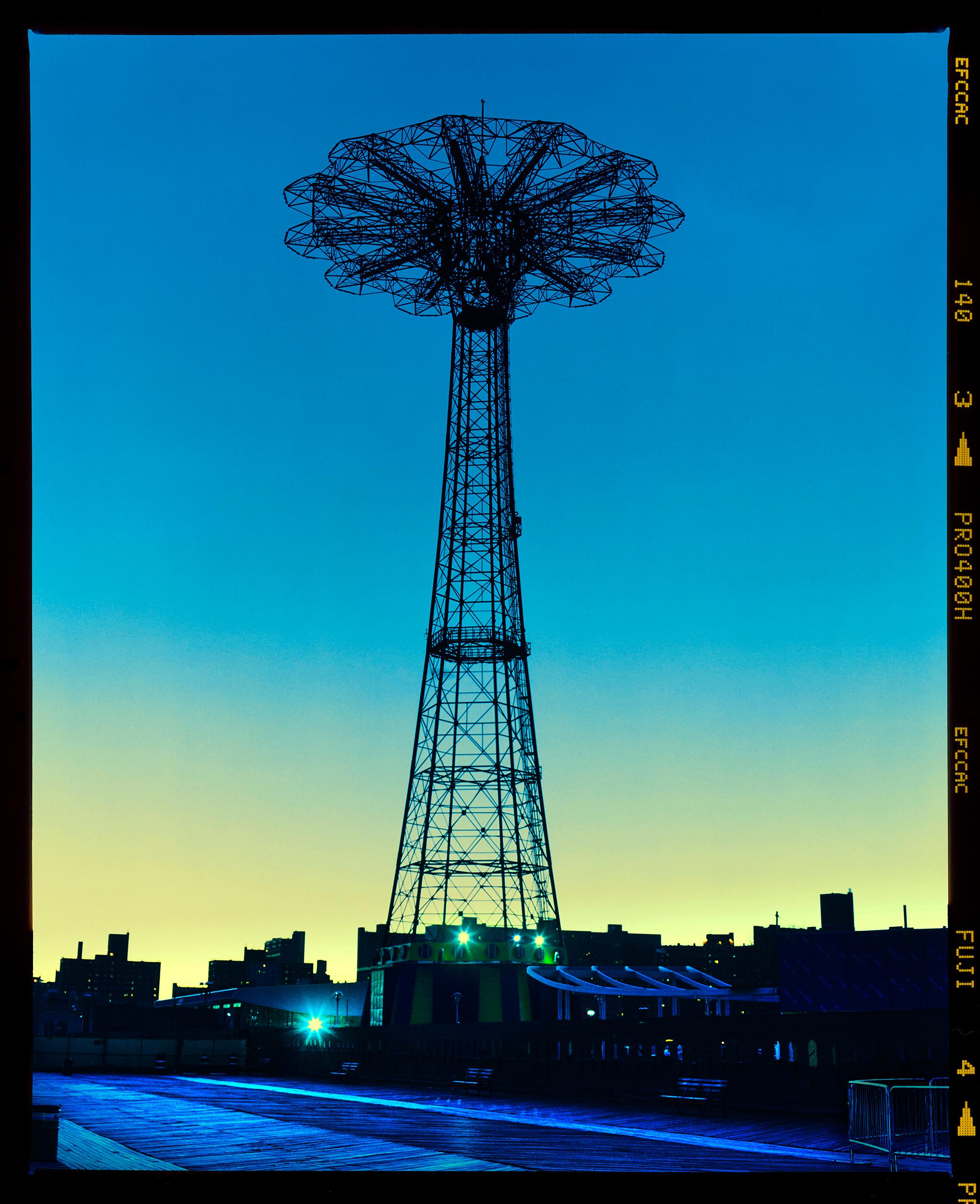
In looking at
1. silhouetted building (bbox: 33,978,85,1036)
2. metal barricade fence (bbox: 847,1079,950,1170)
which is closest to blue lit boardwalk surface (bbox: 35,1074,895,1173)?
metal barricade fence (bbox: 847,1079,950,1170)

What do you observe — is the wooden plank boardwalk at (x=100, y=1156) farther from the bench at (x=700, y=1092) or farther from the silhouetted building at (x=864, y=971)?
the silhouetted building at (x=864, y=971)

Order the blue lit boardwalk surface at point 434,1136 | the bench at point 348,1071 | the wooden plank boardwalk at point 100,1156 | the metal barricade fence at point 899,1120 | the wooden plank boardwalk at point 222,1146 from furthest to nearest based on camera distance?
the bench at point 348,1071 < the metal barricade fence at point 899,1120 < the blue lit boardwalk surface at point 434,1136 < the wooden plank boardwalk at point 222,1146 < the wooden plank boardwalk at point 100,1156

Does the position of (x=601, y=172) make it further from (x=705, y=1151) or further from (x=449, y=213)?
(x=705, y=1151)

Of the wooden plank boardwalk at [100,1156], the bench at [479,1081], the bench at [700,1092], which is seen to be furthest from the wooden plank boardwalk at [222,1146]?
the bench at [700,1092]

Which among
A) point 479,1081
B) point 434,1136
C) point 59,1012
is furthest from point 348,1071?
point 59,1012
